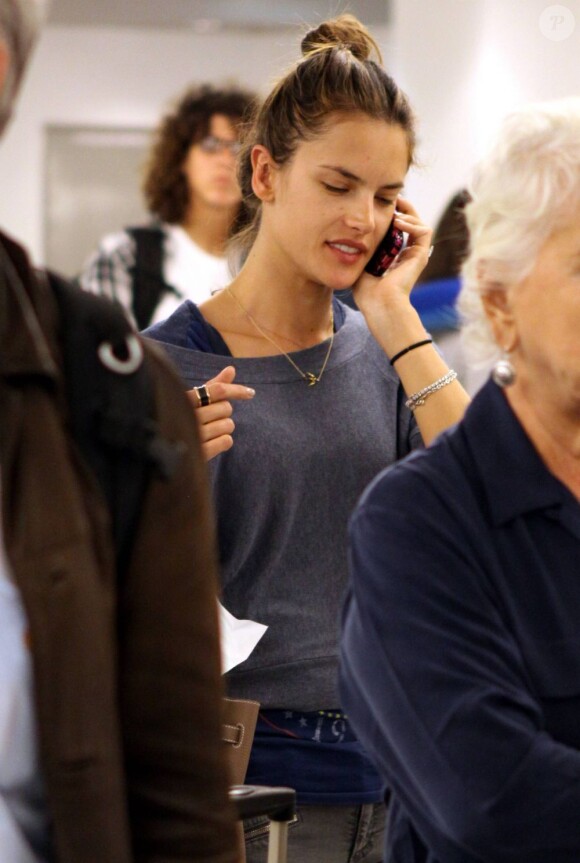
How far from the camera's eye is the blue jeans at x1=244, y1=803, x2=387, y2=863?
2.02 metres

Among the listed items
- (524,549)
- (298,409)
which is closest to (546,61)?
(298,409)

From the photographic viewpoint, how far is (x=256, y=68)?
10344 millimetres

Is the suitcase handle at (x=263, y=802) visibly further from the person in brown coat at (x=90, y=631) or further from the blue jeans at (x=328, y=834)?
the blue jeans at (x=328, y=834)

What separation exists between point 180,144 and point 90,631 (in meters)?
3.56

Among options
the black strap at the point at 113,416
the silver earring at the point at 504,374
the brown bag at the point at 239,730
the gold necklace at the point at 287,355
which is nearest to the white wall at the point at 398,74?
the silver earring at the point at 504,374

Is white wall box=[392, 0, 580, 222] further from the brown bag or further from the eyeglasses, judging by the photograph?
the brown bag

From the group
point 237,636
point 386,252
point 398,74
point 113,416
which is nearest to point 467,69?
point 398,74

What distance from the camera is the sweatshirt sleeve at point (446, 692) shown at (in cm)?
135

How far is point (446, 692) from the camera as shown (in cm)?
139

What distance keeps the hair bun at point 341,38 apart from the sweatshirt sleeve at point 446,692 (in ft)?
3.55

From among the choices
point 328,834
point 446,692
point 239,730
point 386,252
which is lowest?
point 328,834

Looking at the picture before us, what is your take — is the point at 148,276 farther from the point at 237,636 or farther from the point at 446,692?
the point at 446,692

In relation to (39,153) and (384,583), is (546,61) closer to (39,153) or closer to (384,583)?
(384,583)

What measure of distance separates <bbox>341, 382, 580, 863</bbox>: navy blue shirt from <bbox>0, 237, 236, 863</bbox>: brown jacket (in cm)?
28
